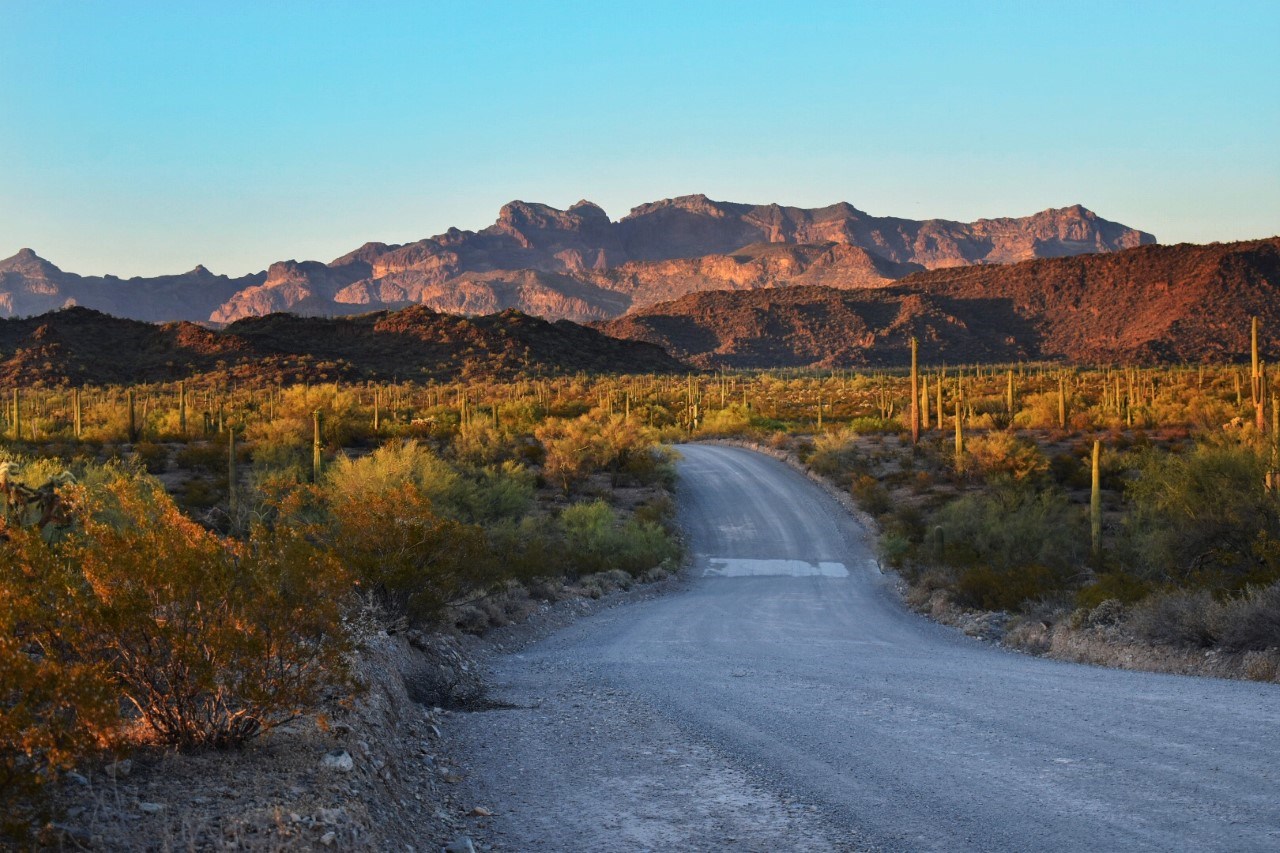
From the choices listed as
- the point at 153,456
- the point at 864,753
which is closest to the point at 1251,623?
the point at 864,753

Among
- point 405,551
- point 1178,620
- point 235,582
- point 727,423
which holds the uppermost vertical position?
point 235,582

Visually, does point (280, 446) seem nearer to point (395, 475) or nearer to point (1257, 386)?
point (395, 475)

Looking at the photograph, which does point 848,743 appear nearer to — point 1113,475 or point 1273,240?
point 1113,475

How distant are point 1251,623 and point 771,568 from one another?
17.3m

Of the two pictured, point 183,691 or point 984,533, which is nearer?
point 183,691

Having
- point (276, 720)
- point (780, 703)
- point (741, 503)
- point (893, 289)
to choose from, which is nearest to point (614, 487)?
point (741, 503)

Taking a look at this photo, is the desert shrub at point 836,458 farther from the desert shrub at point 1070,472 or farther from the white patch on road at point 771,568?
the white patch on road at point 771,568

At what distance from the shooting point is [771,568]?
2941cm

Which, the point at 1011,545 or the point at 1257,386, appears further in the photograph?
the point at 1257,386

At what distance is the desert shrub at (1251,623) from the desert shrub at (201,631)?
1057 cm

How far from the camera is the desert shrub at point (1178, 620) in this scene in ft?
43.5

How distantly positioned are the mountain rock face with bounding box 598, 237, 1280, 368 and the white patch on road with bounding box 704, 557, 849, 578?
96.8 m

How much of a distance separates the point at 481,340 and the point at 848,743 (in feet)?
355

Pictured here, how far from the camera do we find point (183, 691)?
6.37 metres
